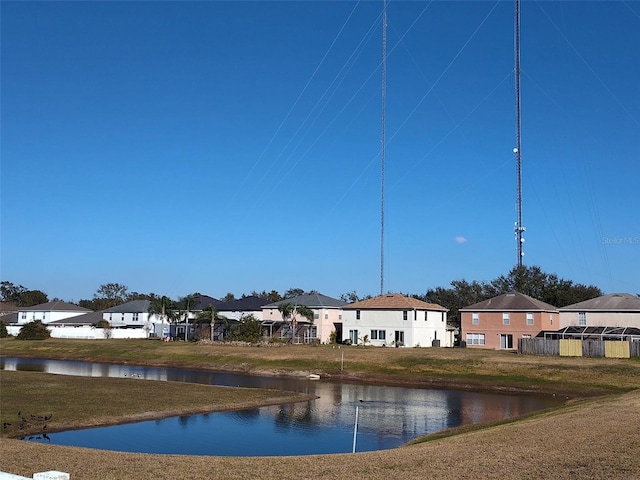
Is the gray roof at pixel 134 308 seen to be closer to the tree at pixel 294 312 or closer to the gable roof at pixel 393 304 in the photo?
the tree at pixel 294 312

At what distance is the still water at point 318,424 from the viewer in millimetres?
28609

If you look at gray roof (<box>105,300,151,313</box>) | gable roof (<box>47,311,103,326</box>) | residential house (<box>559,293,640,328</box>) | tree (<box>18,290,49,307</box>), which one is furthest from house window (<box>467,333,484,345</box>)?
tree (<box>18,290,49,307</box>)

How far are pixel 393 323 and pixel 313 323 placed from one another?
49.5ft

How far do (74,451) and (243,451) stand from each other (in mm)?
8417

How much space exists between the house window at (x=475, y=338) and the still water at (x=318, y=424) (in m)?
34.8

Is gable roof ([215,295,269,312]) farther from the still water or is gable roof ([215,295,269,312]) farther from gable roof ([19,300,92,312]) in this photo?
the still water

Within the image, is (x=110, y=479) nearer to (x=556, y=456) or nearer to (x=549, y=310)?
(x=556, y=456)

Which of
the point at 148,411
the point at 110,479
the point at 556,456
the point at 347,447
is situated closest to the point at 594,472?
the point at 556,456

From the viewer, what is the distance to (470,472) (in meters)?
16.5

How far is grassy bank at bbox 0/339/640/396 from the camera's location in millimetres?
54938

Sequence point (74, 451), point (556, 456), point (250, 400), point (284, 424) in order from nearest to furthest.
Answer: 1. point (556, 456)
2. point (74, 451)
3. point (284, 424)
4. point (250, 400)

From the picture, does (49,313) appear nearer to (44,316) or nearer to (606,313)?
(44,316)

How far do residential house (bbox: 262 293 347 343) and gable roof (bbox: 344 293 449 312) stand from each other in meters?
7.80

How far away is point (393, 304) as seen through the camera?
89.2m
